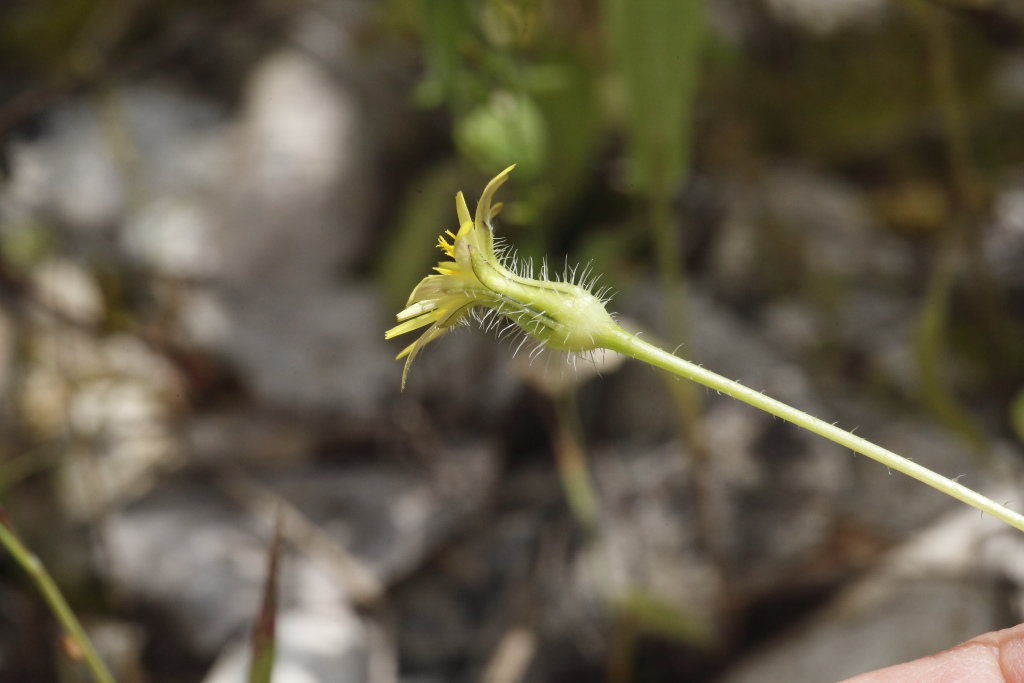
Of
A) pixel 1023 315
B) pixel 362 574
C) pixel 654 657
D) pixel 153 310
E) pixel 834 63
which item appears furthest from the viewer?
pixel 834 63

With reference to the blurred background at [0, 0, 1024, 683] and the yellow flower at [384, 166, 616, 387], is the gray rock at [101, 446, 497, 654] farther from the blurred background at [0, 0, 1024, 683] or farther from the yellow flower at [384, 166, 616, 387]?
the yellow flower at [384, 166, 616, 387]

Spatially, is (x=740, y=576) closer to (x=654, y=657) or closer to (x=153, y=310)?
(x=654, y=657)

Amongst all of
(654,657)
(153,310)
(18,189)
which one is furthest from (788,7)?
(18,189)

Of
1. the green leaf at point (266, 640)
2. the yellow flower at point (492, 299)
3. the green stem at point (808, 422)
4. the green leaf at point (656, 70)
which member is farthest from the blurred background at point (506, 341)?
the green leaf at point (266, 640)

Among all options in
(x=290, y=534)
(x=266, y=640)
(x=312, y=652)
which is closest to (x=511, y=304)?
(x=266, y=640)

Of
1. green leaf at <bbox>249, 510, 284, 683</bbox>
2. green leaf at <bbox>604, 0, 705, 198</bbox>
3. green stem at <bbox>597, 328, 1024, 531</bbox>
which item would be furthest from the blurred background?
green leaf at <bbox>249, 510, 284, 683</bbox>

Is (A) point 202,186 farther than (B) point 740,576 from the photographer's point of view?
Yes

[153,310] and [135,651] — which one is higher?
→ [153,310]
